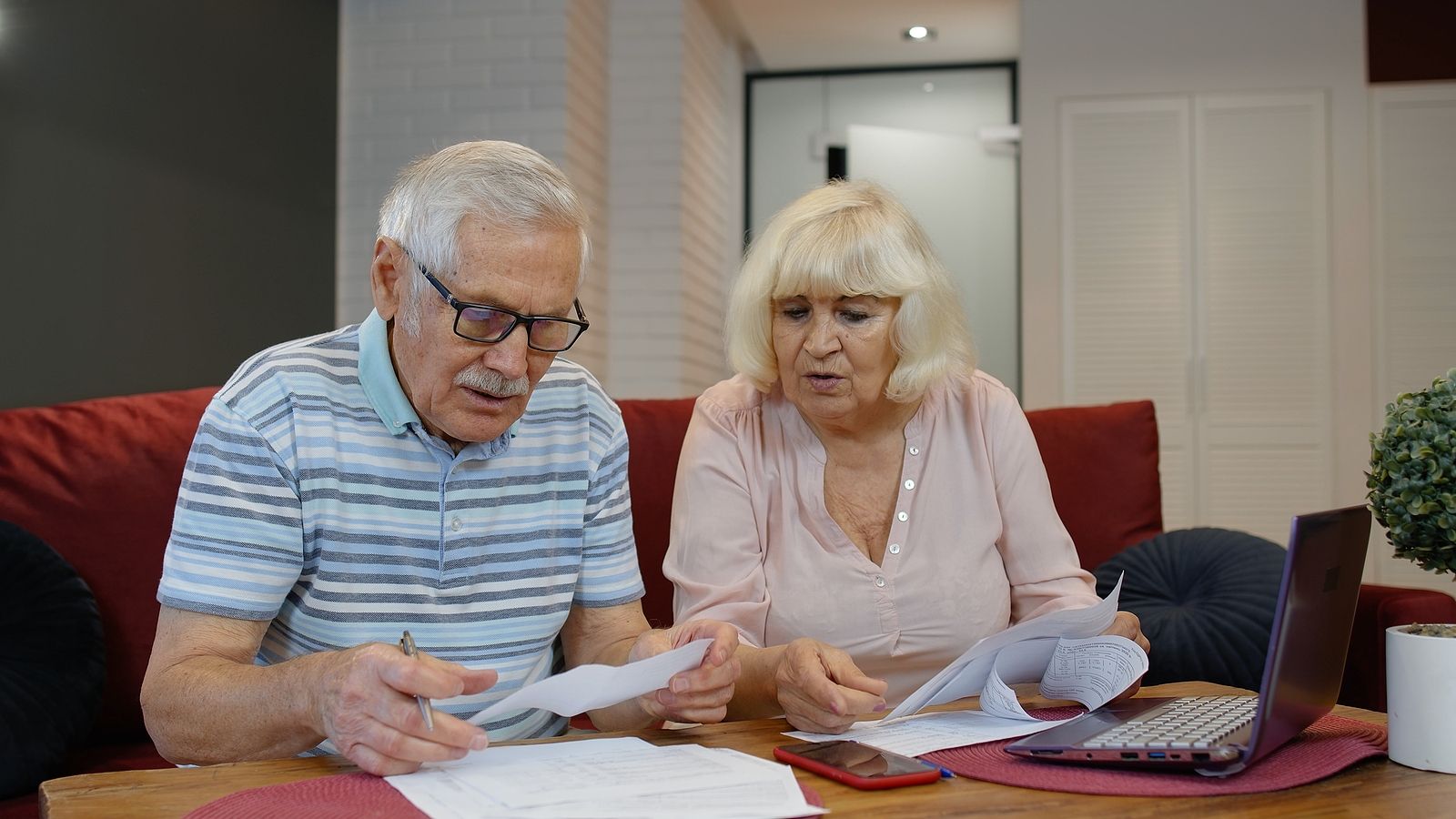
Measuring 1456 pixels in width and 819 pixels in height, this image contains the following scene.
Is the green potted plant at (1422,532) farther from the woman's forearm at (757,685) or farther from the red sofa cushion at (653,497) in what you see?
the red sofa cushion at (653,497)

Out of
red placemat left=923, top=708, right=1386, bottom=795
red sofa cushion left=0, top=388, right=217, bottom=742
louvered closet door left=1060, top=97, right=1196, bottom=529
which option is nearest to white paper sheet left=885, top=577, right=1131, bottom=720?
red placemat left=923, top=708, right=1386, bottom=795

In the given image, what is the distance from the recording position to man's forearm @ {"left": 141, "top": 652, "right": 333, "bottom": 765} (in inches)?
43.4

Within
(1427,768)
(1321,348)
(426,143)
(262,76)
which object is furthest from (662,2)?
(1427,768)

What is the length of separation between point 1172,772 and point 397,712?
0.63 m

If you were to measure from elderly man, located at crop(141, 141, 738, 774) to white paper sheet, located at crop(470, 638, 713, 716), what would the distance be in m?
0.08

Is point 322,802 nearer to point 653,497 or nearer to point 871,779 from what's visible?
point 871,779

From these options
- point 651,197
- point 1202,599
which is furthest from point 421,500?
point 651,197

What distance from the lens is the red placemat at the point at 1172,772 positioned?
98 cm

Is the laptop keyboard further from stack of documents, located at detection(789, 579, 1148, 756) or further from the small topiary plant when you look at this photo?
the small topiary plant

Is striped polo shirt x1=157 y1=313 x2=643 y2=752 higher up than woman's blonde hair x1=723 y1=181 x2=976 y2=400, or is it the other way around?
woman's blonde hair x1=723 y1=181 x2=976 y2=400

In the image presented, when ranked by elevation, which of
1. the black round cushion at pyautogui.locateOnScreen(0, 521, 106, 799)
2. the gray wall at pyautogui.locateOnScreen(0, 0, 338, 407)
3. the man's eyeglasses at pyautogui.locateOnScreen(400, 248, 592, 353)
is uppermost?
the gray wall at pyautogui.locateOnScreen(0, 0, 338, 407)

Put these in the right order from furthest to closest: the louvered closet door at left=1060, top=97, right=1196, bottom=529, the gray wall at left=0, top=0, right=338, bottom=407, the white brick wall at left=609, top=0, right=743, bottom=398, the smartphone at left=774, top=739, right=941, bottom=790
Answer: the louvered closet door at left=1060, top=97, right=1196, bottom=529, the white brick wall at left=609, top=0, right=743, bottom=398, the gray wall at left=0, top=0, right=338, bottom=407, the smartphone at left=774, top=739, right=941, bottom=790

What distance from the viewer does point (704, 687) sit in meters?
1.19

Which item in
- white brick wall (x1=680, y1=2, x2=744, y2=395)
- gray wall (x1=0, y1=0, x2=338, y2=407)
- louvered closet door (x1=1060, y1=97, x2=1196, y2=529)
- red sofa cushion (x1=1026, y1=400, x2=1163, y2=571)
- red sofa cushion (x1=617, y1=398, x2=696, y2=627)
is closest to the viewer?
red sofa cushion (x1=617, y1=398, x2=696, y2=627)
